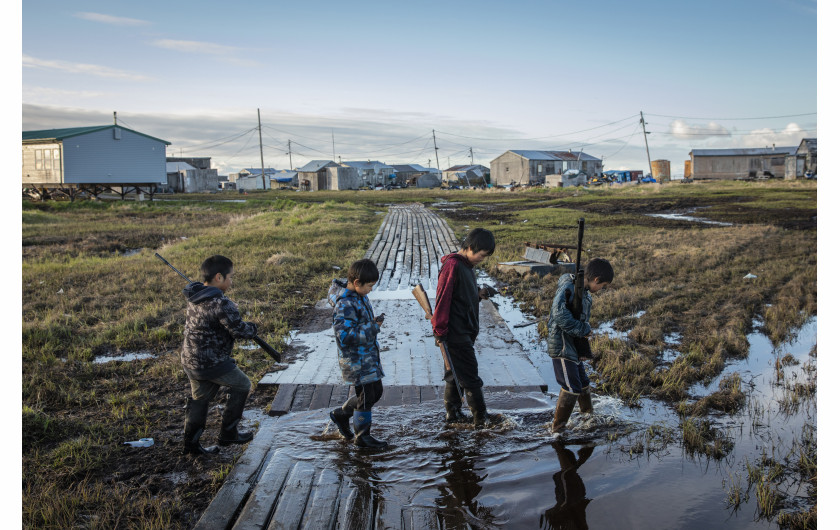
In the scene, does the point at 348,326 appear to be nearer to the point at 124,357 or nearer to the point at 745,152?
the point at 124,357

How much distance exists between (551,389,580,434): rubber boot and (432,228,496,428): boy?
0.59 m

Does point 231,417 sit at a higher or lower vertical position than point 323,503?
higher

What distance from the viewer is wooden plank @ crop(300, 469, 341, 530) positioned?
3.33 meters

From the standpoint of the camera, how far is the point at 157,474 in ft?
13.4

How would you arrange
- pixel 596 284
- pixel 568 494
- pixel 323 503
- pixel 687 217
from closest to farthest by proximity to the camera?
1. pixel 323 503
2. pixel 568 494
3. pixel 596 284
4. pixel 687 217

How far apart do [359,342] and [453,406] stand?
3.79ft

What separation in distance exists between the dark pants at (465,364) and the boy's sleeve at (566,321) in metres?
0.74

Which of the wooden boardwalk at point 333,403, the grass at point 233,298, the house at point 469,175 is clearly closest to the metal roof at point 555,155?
the house at point 469,175

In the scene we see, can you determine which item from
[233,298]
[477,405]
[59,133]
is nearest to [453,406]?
[477,405]

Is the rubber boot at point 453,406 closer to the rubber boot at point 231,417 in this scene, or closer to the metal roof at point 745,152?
the rubber boot at point 231,417

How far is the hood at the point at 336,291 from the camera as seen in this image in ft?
14.0

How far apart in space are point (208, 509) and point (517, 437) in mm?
2414

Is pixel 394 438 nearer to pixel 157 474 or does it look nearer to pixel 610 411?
pixel 157 474

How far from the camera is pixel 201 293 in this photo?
4125 mm
